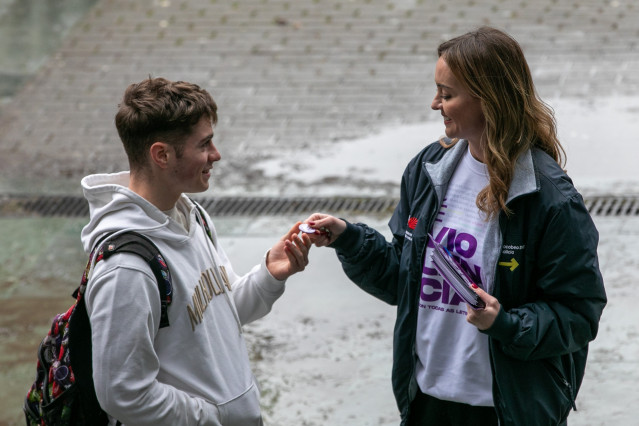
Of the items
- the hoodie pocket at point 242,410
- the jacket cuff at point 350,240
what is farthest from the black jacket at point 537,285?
the hoodie pocket at point 242,410

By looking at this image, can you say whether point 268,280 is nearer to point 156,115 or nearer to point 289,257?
point 289,257

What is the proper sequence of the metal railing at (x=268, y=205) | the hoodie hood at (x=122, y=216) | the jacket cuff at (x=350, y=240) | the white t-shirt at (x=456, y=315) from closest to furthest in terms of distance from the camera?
the hoodie hood at (x=122, y=216)
the white t-shirt at (x=456, y=315)
the jacket cuff at (x=350, y=240)
the metal railing at (x=268, y=205)

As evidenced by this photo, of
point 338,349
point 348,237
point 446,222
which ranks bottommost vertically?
point 338,349

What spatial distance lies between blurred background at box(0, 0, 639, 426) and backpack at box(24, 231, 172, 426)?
207 cm

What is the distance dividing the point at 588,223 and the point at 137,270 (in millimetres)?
1275

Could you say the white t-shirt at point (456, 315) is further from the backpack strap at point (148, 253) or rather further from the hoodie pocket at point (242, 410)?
the backpack strap at point (148, 253)

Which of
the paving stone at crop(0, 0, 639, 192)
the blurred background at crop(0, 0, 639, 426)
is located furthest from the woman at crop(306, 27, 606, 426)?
the paving stone at crop(0, 0, 639, 192)

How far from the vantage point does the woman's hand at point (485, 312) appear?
260 centimetres

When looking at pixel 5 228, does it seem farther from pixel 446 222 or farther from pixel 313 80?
pixel 446 222

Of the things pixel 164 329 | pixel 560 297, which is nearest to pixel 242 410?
pixel 164 329

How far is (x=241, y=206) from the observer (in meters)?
6.92

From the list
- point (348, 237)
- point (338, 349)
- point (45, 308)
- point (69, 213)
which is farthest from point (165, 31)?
point (348, 237)

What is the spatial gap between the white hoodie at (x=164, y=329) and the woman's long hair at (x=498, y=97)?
0.83m

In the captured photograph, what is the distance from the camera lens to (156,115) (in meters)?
2.54
